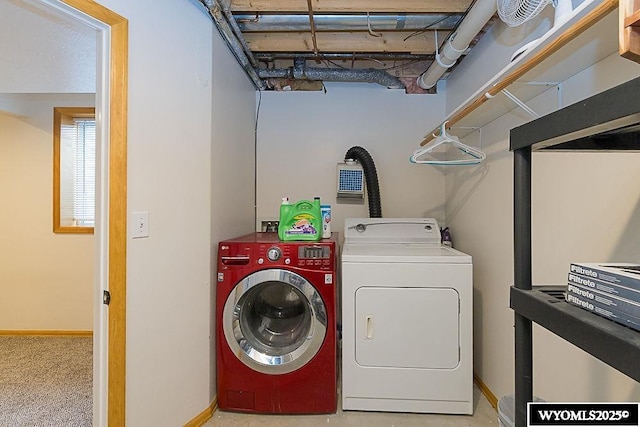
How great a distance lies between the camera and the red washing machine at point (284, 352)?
198 cm

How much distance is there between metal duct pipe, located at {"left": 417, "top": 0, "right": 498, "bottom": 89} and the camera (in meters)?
1.72

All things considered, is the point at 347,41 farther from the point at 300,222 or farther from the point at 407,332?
the point at 407,332

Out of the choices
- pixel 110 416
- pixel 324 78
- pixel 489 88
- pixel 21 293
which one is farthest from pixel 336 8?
pixel 21 293

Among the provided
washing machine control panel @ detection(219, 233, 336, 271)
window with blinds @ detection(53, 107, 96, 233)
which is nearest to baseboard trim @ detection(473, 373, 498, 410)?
washing machine control panel @ detection(219, 233, 336, 271)

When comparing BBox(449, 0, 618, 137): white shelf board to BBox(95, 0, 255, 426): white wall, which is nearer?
BBox(449, 0, 618, 137): white shelf board

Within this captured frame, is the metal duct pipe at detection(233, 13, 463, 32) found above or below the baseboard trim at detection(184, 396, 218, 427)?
above

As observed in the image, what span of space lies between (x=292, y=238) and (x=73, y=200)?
2489 millimetres

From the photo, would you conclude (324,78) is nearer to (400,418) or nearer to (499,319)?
(499,319)

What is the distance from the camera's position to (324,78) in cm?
286

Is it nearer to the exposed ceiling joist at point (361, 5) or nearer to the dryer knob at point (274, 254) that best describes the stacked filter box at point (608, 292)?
the dryer knob at point (274, 254)

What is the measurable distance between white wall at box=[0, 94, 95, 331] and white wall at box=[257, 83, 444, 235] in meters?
1.90

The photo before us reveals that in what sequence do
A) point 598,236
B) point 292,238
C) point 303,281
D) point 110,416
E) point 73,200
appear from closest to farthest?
point 598,236
point 110,416
point 303,281
point 292,238
point 73,200

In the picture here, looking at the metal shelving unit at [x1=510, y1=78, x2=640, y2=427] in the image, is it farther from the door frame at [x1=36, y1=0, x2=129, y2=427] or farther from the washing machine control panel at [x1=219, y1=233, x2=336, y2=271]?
the door frame at [x1=36, y1=0, x2=129, y2=427]

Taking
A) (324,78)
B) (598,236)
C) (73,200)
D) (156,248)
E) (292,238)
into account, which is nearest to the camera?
(598,236)
